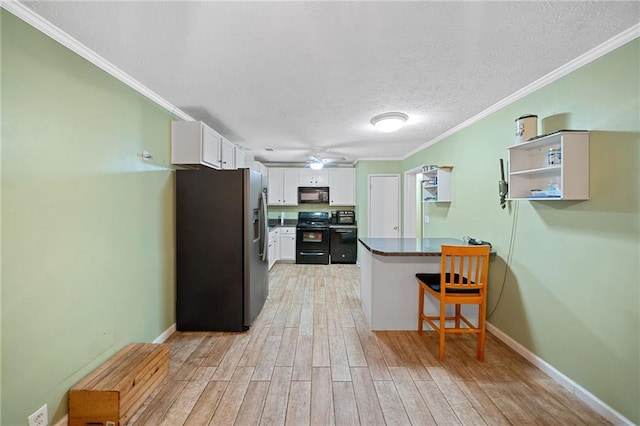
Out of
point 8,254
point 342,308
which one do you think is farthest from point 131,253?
point 342,308

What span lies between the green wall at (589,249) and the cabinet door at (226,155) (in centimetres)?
304

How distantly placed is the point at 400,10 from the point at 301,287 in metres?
3.78

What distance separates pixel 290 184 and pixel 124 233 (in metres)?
4.33

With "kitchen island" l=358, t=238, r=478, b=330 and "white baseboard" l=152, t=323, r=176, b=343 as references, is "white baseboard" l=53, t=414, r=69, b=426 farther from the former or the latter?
"kitchen island" l=358, t=238, r=478, b=330

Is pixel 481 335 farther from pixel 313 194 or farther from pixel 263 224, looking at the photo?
pixel 313 194

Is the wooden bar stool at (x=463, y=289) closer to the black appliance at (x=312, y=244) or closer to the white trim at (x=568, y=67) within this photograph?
the white trim at (x=568, y=67)

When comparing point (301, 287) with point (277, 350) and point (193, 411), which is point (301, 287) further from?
point (193, 411)

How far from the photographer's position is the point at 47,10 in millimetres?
1360

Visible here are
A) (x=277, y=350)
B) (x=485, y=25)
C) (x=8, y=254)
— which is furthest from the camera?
(x=277, y=350)

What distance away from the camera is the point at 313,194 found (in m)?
6.27

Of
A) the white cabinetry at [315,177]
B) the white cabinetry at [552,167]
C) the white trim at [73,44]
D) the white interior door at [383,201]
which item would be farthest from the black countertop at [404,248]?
the white cabinetry at [315,177]

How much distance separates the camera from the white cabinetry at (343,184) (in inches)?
244

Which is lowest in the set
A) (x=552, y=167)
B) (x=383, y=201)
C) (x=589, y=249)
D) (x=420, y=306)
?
(x=420, y=306)

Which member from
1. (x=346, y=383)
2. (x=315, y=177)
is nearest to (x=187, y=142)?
(x=346, y=383)
